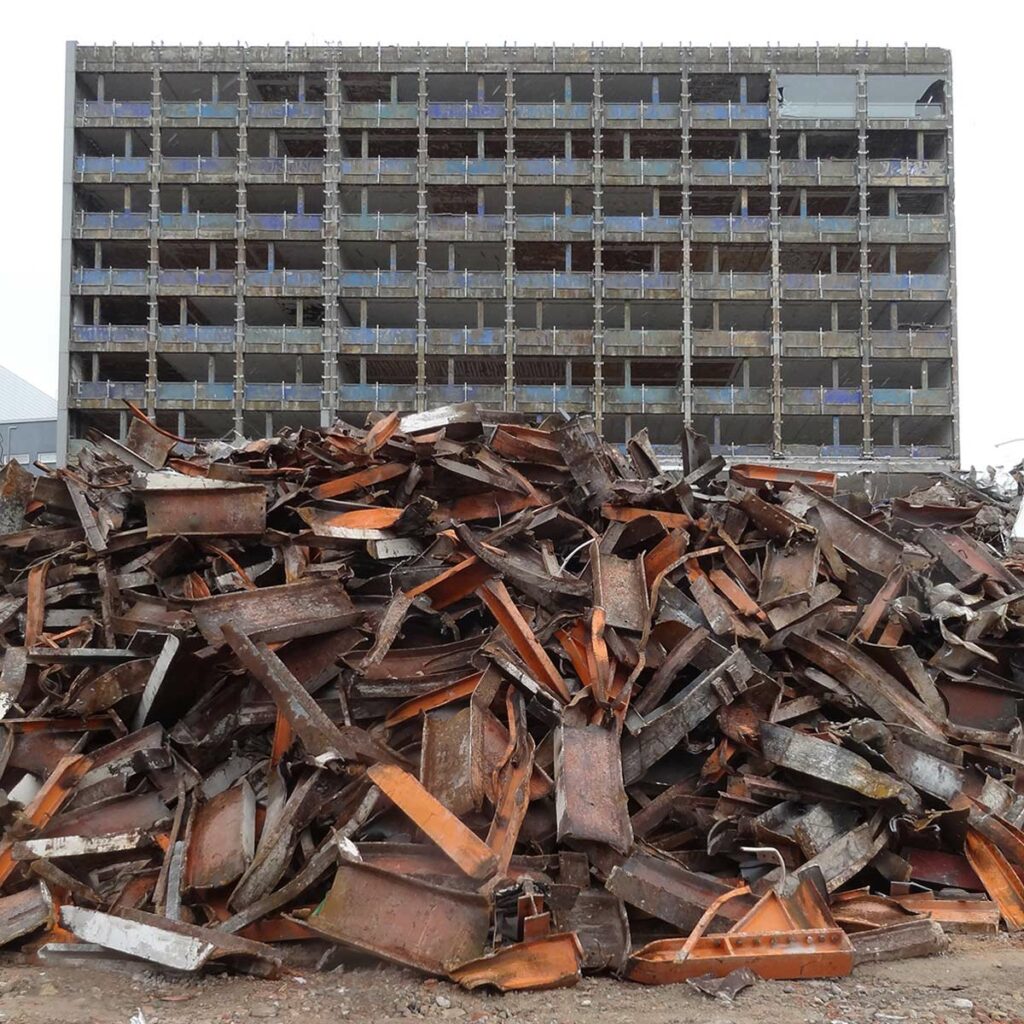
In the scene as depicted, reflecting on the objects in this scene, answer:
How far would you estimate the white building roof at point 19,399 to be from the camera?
76.1 m

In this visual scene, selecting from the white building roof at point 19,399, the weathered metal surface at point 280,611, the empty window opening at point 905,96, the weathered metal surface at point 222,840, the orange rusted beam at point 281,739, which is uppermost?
the empty window opening at point 905,96

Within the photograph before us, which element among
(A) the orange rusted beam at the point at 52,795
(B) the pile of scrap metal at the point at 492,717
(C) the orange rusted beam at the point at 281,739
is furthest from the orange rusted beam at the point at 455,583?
(A) the orange rusted beam at the point at 52,795

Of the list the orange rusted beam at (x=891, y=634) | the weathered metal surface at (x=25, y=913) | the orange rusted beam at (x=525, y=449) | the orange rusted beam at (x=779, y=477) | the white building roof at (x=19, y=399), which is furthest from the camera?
the white building roof at (x=19, y=399)

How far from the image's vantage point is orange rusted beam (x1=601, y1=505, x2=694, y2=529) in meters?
7.34

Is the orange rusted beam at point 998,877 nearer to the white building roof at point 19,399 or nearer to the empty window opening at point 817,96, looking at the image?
the empty window opening at point 817,96

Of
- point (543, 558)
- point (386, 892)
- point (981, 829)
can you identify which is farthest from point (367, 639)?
point (981, 829)

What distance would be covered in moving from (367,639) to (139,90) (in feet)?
145

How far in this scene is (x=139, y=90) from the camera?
41688 mm

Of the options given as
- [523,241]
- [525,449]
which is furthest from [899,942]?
[523,241]

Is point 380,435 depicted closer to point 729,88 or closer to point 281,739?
point 281,739

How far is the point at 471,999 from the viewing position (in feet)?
13.4

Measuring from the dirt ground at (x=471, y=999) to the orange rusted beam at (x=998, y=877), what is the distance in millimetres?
711

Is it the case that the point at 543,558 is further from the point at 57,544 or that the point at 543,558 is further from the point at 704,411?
the point at 704,411

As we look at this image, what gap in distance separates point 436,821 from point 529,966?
2.72 ft
